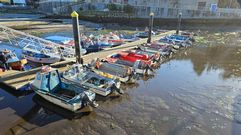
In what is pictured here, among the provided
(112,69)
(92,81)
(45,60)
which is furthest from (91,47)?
(92,81)

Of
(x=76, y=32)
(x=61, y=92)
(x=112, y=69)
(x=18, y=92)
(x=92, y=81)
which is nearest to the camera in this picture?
(x=61, y=92)

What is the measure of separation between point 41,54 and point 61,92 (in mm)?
8111

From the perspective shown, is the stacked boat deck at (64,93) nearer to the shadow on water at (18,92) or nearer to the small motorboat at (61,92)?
the small motorboat at (61,92)

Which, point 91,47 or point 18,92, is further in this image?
point 91,47

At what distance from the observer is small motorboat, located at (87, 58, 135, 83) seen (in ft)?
46.3

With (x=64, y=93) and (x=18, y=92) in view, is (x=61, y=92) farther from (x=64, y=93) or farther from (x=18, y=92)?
(x=18, y=92)

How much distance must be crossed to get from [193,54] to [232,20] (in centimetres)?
3898

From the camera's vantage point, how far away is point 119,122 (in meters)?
10.0

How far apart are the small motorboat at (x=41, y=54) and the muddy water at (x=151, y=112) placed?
19.0 feet

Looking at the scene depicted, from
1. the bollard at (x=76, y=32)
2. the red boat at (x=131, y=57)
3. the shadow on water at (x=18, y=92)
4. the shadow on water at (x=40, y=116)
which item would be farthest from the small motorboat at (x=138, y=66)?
the shadow on water at (x=18, y=92)

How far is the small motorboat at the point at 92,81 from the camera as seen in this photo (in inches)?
479

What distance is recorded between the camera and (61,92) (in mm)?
11836

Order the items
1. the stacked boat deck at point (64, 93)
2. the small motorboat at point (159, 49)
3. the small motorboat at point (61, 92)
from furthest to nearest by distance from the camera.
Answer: the small motorboat at point (159, 49), the stacked boat deck at point (64, 93), the small motorboat at point (61, 92)

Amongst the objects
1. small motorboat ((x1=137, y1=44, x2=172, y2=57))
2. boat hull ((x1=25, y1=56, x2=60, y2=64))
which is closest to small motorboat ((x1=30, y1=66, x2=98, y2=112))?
boat hull ((x1=25, y1=56, x2=60, y2=64))
